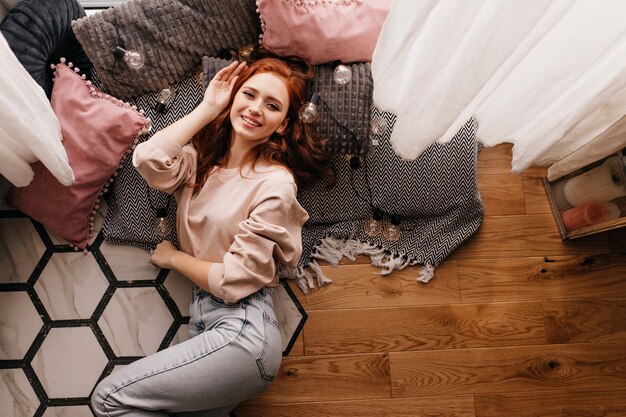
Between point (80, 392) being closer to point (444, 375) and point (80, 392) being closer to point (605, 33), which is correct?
point (444, 375)

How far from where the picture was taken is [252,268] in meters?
1.36

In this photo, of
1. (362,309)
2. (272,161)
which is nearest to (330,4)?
(272,161)

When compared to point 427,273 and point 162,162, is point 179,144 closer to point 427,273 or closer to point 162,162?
point 162,162

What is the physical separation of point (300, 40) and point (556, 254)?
964 millimetres

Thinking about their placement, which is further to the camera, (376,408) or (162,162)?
(376,408)

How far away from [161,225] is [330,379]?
63 cm

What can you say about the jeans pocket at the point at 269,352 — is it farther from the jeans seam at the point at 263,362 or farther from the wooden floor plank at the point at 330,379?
the wooden floor plank at the point at 330,379

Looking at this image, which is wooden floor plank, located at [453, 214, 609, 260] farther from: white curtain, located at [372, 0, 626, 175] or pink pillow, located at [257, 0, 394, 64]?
pink pillow, located at [257, 0, 394, 64]

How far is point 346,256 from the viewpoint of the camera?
1602mm

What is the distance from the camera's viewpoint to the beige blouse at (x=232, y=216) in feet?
4.40

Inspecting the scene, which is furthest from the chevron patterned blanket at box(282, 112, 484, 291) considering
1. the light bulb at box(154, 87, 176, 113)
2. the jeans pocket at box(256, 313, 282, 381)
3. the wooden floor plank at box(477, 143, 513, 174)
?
the light bulb at box(154, 87, 176, 113)

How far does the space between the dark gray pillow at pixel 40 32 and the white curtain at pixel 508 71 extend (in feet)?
2.66

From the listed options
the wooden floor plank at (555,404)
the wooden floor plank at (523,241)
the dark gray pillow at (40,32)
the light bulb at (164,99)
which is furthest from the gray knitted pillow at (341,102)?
the wooden floor plank at (555,404)

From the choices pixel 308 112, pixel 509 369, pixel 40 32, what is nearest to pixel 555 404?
pixel 509 369
